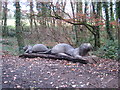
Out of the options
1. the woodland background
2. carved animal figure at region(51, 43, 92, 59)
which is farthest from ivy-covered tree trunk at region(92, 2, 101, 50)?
carved animal figure at region(51, 43, 92, 59)

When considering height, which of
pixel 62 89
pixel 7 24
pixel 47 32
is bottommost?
pixel 62 89

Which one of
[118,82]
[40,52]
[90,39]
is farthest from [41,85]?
[90,39]

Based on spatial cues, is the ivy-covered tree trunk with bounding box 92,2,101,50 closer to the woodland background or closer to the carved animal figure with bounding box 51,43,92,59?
the woodland background

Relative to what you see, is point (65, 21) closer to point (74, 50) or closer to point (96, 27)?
point (96, 27)

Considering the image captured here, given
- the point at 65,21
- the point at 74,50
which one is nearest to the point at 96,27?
the point at 65,21

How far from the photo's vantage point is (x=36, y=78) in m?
1.67

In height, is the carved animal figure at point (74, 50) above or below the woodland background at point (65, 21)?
below

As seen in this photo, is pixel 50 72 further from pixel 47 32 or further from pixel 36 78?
pixel 47 32

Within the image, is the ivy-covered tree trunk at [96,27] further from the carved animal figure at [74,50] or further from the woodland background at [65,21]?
the carved animal figure at [74,50]

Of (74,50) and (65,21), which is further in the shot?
(65,21)

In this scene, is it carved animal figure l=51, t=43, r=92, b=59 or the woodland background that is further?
the woodland background

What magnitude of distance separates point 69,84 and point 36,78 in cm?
42

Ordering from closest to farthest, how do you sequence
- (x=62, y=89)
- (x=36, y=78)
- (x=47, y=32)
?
(x=62, y=89) → (x=36, y=78) → (x=47, y=32)

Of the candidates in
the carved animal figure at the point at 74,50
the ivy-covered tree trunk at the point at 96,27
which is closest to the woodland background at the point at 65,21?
the ivy-covered tree trunk at the point at 96,27
